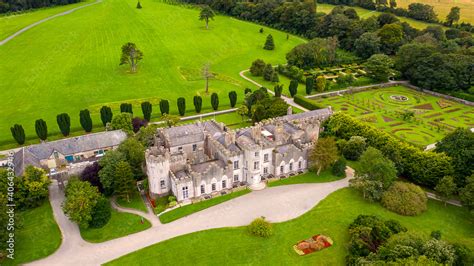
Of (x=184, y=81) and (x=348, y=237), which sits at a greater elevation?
(x=184, y=81)

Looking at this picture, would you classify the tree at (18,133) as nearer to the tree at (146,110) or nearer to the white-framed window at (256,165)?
the tree at (146,110)

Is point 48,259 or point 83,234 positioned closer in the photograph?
point 48,259

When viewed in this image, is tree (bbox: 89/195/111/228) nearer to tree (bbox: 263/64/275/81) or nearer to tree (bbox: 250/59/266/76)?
tree (bbox: 263/64/275/81)

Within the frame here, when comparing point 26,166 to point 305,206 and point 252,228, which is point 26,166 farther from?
point 305,206

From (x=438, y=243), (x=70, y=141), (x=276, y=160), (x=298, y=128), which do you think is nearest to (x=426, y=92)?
(x=298, y=128)

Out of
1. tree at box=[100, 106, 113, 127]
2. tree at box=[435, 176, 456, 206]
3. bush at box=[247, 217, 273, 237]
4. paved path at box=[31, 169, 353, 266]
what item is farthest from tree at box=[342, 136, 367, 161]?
tree at box=[100, 106, 113, 127]

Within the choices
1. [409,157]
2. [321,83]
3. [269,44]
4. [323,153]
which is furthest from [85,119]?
[269,44]
